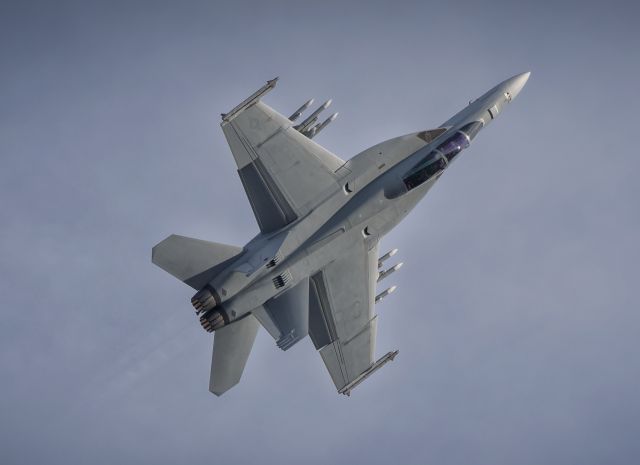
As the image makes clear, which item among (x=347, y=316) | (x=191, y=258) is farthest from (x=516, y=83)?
(x=191, y=258)

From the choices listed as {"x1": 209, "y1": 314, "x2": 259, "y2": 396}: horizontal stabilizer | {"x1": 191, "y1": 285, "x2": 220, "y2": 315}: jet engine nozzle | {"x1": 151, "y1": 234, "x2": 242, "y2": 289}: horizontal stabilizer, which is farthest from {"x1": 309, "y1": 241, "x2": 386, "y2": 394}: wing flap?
{"x1": 191, "y1": 285, "x2": 220, "y2": 315}: jet engine nozzle

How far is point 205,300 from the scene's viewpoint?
98.2 ft

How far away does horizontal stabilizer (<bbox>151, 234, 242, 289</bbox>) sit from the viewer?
98.4 feet

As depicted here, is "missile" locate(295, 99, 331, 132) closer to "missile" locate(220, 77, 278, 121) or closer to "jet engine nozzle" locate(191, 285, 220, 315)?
"missile" locate(220, 77, 278, 121)

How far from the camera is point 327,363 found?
35000 millimetres

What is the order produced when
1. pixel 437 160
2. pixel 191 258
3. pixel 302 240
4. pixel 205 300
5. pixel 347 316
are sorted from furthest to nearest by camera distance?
pixel 347 316, pixel 437 160, pixel 302 240, pixel 191 258, pixel 205 300

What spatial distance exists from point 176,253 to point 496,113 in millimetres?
17778

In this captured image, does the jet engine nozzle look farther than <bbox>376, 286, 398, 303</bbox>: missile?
No

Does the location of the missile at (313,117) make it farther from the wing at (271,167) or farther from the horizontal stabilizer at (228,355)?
the horizontal stabilizer at (228,355)

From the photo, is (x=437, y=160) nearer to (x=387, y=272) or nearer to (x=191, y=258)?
(x=387, y=272)

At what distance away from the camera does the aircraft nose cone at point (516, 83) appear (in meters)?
37.4

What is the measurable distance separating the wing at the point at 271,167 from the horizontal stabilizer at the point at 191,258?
2669 mm

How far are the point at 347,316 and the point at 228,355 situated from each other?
645cm

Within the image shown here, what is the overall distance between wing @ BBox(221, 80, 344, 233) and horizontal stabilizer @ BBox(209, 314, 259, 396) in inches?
182
